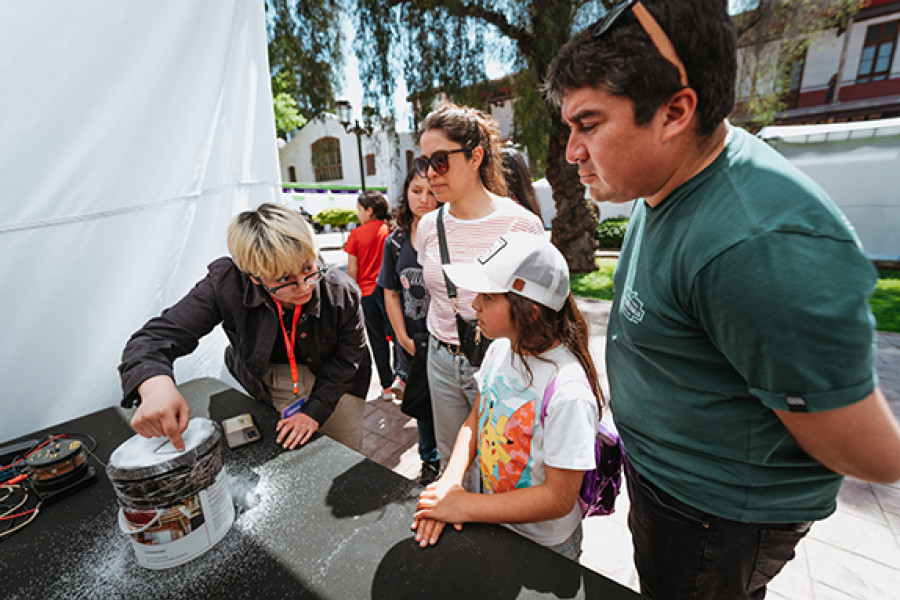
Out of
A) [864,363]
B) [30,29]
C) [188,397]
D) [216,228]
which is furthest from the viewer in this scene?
[216,228]

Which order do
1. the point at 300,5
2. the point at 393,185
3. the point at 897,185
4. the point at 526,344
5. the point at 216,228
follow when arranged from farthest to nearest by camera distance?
1. the point at 393,185
2. the point at 897,185
3. the point at 300,5
4. the point at 216,228
5. the point at 526,344

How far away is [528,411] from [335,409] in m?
1.12

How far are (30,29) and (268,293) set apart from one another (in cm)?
143

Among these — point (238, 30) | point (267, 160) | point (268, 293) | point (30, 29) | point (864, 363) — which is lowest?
point (268, 293)

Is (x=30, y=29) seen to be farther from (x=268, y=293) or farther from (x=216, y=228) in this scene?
(x=268, y=293)

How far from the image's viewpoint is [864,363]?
66 centimetres

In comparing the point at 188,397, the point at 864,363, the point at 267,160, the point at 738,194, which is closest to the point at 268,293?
the point at 188,397

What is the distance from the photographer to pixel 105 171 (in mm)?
1926

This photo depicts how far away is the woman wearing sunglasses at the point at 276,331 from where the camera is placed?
4.78ft

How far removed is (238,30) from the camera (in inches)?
89.8

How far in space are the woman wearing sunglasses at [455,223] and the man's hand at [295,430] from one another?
0.68m

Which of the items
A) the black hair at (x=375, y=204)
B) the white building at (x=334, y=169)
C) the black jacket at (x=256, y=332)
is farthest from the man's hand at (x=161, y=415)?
the white building at (x=334, y=169)

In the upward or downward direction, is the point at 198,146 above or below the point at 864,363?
above

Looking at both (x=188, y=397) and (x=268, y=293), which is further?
(x=188, y=397)
